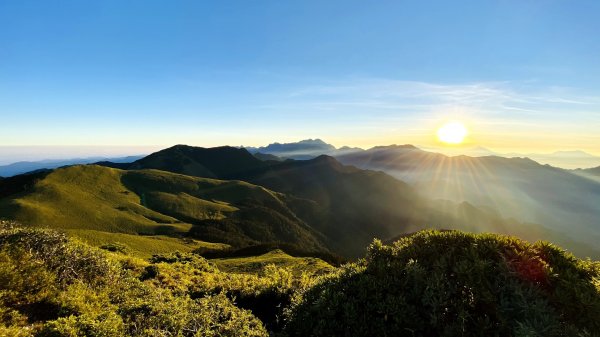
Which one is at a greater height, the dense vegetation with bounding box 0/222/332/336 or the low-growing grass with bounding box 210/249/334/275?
the dense vegetation with bounding box 0/222/332/336

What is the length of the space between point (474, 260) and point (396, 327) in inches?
120

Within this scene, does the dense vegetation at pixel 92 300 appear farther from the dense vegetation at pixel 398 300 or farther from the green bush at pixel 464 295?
the green bush at pixel 464 295

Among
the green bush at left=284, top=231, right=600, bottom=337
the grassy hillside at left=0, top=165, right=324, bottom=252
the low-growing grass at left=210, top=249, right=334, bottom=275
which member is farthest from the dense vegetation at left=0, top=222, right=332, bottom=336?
the grassy hillside at left=0, top=165, right=324, bottom=252

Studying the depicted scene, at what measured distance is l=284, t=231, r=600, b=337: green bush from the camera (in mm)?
8469

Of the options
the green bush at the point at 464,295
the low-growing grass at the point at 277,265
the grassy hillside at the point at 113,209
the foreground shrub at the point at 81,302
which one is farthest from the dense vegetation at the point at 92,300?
the grassy hillside at the point at 113,209

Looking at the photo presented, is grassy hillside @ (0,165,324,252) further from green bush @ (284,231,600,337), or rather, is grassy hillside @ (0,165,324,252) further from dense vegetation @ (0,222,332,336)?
green bush @ (284,231,600,337)

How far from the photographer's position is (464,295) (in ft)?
31.4

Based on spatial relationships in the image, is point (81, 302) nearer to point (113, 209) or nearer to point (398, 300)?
point (398, 300)

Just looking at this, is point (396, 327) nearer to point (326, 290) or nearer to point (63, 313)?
point (326, 290)

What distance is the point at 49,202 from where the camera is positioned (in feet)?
392

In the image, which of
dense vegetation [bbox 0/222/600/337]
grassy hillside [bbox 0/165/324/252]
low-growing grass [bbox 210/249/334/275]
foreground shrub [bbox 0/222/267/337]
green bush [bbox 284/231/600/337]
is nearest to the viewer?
green bush [bbox 284/231/600/337]

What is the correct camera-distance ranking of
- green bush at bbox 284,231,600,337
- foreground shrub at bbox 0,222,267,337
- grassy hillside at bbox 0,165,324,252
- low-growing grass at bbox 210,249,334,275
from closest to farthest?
green bush at bbox 284,231,600,337
foreground shrub at bbox 0,222,267,337
low-growing grass at bbox 210,249,334,275
grassy hillside at bbox 0,165,324,252

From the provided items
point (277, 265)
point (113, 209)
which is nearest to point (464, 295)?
point (277, 265)

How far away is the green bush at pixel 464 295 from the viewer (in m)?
8.47
